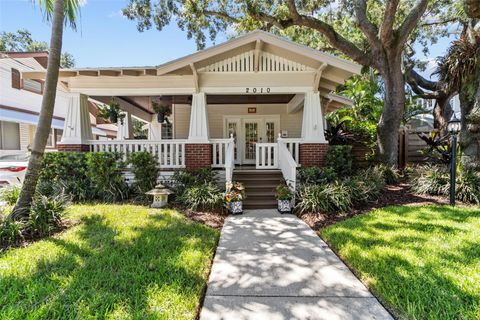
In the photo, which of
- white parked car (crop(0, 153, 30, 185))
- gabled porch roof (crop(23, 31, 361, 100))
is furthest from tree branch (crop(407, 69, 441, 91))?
white parked car (crop(0, 153, 30, 185))

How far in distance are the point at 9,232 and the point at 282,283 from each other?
170 inches

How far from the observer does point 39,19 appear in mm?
4977

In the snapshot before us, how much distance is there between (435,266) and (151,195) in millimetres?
6097

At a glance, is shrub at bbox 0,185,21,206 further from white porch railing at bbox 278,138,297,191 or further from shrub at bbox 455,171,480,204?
shrub at bbox 455,171,480,204

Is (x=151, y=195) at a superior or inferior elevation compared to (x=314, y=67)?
inferior

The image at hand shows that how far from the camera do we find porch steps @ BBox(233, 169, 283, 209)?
22.3ft

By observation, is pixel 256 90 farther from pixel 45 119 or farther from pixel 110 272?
pixel 110 272

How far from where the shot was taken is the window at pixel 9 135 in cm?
1310

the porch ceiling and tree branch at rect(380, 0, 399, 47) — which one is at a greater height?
tree branch at rect(380, 0, 399, 47)

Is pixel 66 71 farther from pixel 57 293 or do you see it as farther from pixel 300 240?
pixel 300 240

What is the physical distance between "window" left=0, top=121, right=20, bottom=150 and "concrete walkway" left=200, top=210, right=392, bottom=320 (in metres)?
15.4

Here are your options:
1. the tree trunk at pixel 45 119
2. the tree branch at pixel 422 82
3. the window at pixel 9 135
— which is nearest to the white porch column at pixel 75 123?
the tree trunk at pixel 45 119

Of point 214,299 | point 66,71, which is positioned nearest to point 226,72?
point 66,71

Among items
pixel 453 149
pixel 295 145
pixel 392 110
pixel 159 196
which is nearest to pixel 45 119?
pixel 159 196
